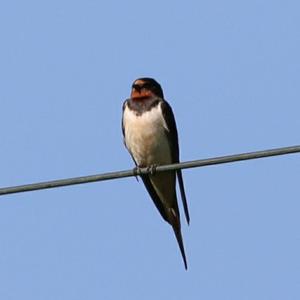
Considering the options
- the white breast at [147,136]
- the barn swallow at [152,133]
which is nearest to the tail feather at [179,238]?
the barn swallow at [152,133]

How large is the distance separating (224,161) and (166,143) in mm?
2884

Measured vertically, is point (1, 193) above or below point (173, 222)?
above

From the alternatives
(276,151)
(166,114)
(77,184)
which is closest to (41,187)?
(77,184)

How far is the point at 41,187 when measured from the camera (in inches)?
251

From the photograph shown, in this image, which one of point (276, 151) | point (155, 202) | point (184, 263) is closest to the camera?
point (276, 151)

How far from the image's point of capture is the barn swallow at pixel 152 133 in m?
8.90

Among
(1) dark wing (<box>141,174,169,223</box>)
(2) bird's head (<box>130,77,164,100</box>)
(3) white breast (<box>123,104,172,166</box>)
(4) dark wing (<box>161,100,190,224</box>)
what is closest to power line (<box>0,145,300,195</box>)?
(3) white breast (<box>123,104,172,166</box>)

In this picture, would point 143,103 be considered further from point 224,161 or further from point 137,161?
point 224,161

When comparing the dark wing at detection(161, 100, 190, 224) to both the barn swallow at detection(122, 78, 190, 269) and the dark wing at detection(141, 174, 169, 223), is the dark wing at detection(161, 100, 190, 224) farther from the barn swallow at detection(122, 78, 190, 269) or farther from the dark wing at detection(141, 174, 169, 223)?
the dark wing at detection(141, 174, 169, 223)

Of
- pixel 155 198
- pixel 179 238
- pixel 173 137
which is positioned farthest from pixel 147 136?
pixel 179 238

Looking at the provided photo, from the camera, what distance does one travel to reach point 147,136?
8.91m

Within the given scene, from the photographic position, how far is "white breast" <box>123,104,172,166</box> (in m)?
8.88

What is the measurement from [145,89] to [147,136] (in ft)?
1.45

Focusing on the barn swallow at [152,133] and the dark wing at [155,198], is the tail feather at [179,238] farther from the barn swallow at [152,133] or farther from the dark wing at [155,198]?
the dark wing at [155,198]
